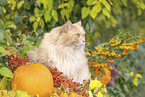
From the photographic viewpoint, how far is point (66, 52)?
1.74 metres

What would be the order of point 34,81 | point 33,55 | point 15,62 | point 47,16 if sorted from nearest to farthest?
1. point 34,81
2. point 15,62
3. point 33,55
4. point 47,16

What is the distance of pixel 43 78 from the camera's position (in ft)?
4.91

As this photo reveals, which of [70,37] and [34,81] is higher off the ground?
[70,37]

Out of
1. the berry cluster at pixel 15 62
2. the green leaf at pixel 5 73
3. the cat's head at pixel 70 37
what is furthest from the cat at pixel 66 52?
the green leaf at pixel 5 73

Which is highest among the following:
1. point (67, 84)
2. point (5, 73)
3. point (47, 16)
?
point (47, 16)

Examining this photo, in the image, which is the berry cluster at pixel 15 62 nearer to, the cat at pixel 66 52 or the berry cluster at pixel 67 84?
the cat at pixel 66 52

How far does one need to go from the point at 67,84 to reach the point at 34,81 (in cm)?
25

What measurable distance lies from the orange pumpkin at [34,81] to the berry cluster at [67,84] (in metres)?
0.10

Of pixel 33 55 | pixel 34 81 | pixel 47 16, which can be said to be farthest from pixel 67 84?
pixel 47 16

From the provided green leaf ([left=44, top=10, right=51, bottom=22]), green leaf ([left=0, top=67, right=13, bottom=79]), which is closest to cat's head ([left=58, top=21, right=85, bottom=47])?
green leaf ([left=0, top=67, right=13, bottom=79])

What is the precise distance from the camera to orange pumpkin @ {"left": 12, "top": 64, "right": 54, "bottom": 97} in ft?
4.79

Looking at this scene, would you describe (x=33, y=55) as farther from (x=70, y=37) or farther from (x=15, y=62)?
(x=70, y=37)

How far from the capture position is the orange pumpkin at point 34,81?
4.79ft

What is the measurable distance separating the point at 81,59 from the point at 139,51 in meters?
2.31
